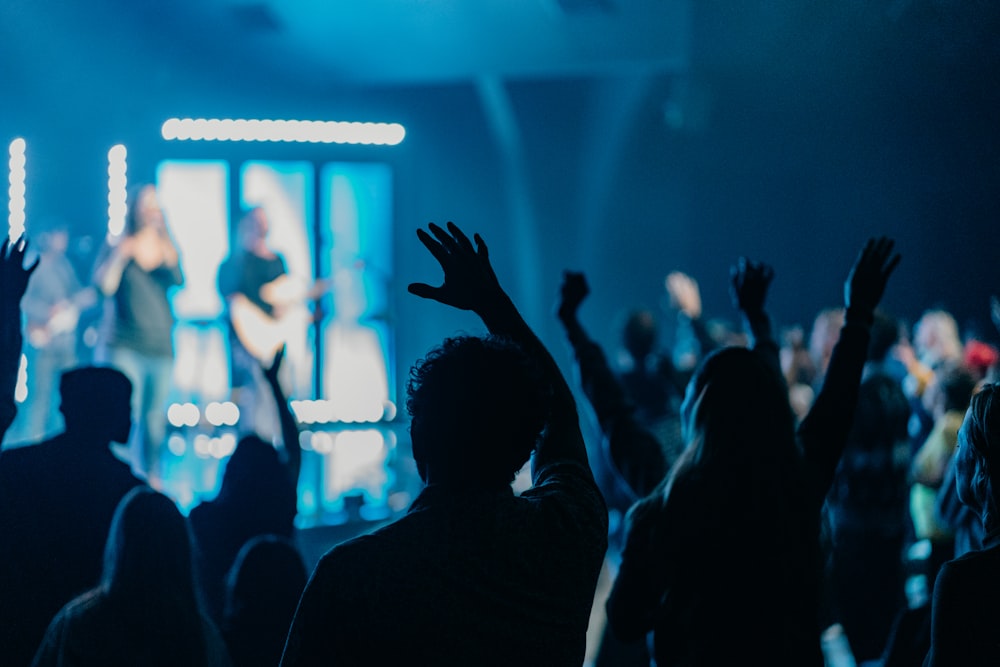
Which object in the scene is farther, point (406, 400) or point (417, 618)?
point (406, 400)

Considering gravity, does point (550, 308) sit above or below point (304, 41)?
below

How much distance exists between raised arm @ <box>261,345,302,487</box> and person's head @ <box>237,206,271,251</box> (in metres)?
4.13

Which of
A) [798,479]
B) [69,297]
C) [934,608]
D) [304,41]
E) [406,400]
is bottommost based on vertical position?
[934,608]

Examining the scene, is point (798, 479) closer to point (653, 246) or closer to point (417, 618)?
point (417, 618)

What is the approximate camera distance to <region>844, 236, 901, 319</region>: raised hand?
2260 millimetres

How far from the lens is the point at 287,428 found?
10.2 ft

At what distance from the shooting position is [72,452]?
2.44 m

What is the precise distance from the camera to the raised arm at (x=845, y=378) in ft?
6.88

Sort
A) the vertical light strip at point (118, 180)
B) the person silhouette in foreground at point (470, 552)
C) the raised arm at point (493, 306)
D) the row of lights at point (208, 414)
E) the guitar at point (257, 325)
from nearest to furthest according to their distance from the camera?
the person silhouette in foreground at point (470, 552), the raised arm at point (493, 306), the guitar at point (257, 325), the row of lights at point (208, 414), the vertical light strip at point (118, 180)

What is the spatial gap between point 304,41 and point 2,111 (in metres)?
2.54

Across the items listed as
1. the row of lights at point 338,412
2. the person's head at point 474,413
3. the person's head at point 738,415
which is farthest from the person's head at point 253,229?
the person's head at point 474,413

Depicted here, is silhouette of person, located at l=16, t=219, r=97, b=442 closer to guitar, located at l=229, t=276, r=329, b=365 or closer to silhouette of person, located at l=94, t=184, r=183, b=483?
silhouette of person, located at l=94, t=184, r=183, b=483

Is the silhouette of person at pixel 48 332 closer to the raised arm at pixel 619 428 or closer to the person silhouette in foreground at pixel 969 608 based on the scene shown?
the raised arm at pixel 619 428

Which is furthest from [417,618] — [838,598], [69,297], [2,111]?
[2,111]
